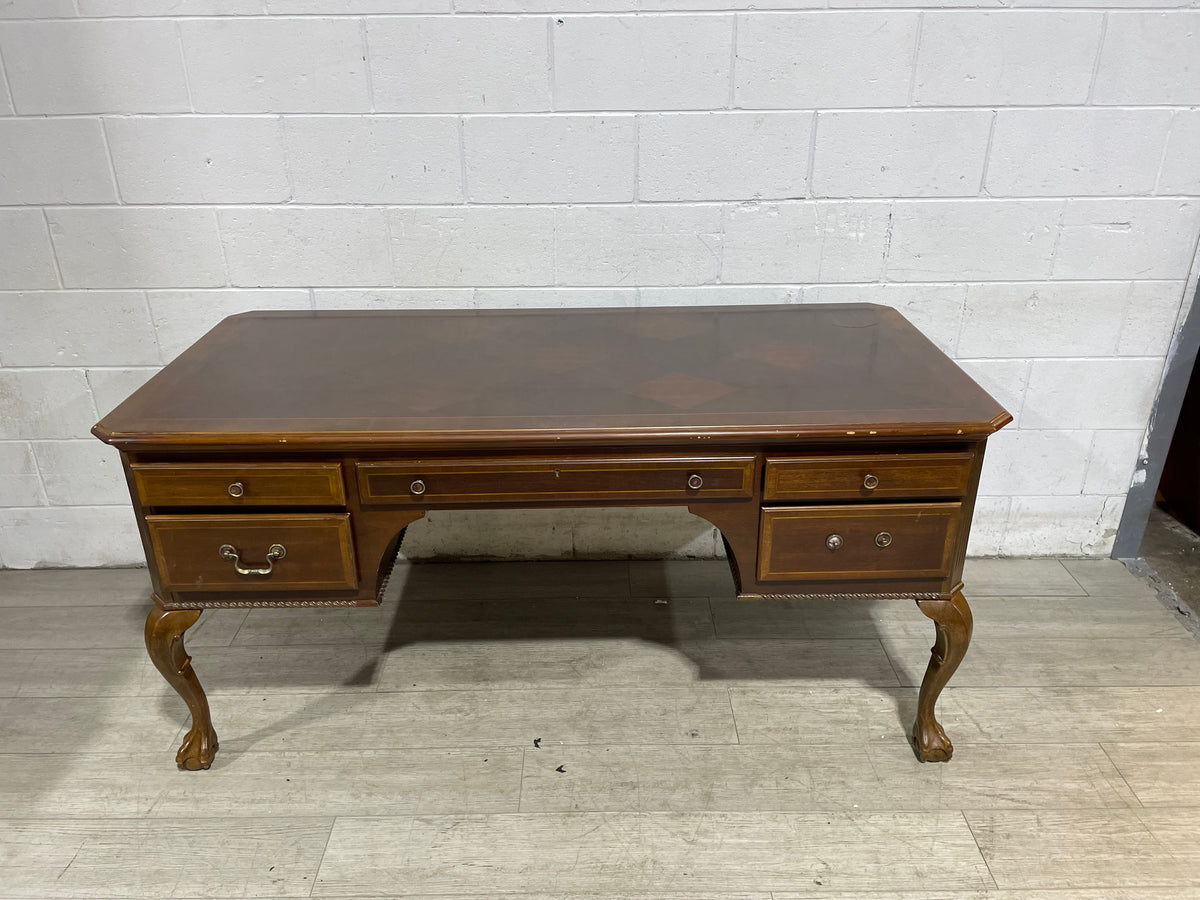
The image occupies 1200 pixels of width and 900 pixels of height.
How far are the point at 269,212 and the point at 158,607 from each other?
107 centimetres

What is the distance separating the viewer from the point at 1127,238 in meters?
2.19

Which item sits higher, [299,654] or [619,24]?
[619,24]

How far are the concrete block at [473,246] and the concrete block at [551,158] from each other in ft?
0.17

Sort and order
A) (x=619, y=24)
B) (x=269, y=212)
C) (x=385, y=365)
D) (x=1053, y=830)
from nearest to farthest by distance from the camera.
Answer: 1. (x=1053, y=830)
2. (x=385, y=365)
3. (x=619, y=24)
4. (x=269, y=212)

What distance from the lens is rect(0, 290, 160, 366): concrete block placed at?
2.24 meters

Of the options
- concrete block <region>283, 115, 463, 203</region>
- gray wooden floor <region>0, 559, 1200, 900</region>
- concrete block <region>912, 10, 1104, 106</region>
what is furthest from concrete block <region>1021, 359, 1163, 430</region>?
concrete block <region>283, 115, 463, 203</region>

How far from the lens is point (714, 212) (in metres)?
2.16

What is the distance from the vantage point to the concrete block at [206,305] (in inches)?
88.0

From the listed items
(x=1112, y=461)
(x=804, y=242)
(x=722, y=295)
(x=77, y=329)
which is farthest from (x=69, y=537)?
(x=1112, y=461)

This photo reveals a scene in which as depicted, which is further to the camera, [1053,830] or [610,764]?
[610,764]

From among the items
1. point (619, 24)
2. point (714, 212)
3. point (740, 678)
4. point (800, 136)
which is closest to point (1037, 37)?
point (800, 136)

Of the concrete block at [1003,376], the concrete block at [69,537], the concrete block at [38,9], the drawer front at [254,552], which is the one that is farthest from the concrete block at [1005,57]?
the concrete block at [69,537]

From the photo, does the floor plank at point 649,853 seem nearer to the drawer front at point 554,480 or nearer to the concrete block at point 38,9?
the drawer front at point 554,480

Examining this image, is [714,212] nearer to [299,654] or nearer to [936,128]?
[936,128]
